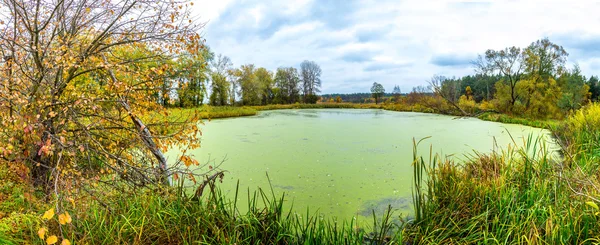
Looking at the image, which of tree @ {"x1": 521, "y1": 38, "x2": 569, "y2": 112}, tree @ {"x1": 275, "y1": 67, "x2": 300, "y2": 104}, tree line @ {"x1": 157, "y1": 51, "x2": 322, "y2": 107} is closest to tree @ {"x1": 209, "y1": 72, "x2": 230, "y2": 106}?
tree line @ {"x1": 157, "y1": 51, "x2": 322, "y2": 107}

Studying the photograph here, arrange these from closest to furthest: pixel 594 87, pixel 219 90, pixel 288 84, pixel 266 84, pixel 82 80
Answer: pixel 82 80, pixel 219 90, pixel 594 87, pixel 266 84, pixel 288 84

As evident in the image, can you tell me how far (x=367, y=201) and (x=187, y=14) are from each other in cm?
214

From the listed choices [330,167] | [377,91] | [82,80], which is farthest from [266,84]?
[82,80]

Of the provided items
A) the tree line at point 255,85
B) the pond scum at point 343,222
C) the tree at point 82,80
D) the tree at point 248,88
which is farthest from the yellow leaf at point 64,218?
the tree at point 248,88

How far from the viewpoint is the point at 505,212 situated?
5.40ft

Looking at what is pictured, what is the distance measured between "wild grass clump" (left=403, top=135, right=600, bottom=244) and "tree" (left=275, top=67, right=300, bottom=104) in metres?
25.3

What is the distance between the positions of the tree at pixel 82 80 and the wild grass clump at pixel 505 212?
1.64 meters

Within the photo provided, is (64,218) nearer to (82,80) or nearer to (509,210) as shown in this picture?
(82,80)

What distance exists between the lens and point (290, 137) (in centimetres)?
619

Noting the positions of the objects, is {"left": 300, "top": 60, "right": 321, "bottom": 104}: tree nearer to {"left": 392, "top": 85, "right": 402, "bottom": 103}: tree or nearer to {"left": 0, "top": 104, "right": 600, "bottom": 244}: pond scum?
{"left": 392, "top": 85, "right": 402, "bottom": 103}: tree

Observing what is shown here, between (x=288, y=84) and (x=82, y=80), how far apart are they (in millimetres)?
25722

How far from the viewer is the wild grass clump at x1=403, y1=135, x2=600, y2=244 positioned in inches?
55.4

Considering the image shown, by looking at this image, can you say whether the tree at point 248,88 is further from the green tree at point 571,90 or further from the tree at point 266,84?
the green tree at point 571,90

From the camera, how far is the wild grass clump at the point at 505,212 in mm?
1406
